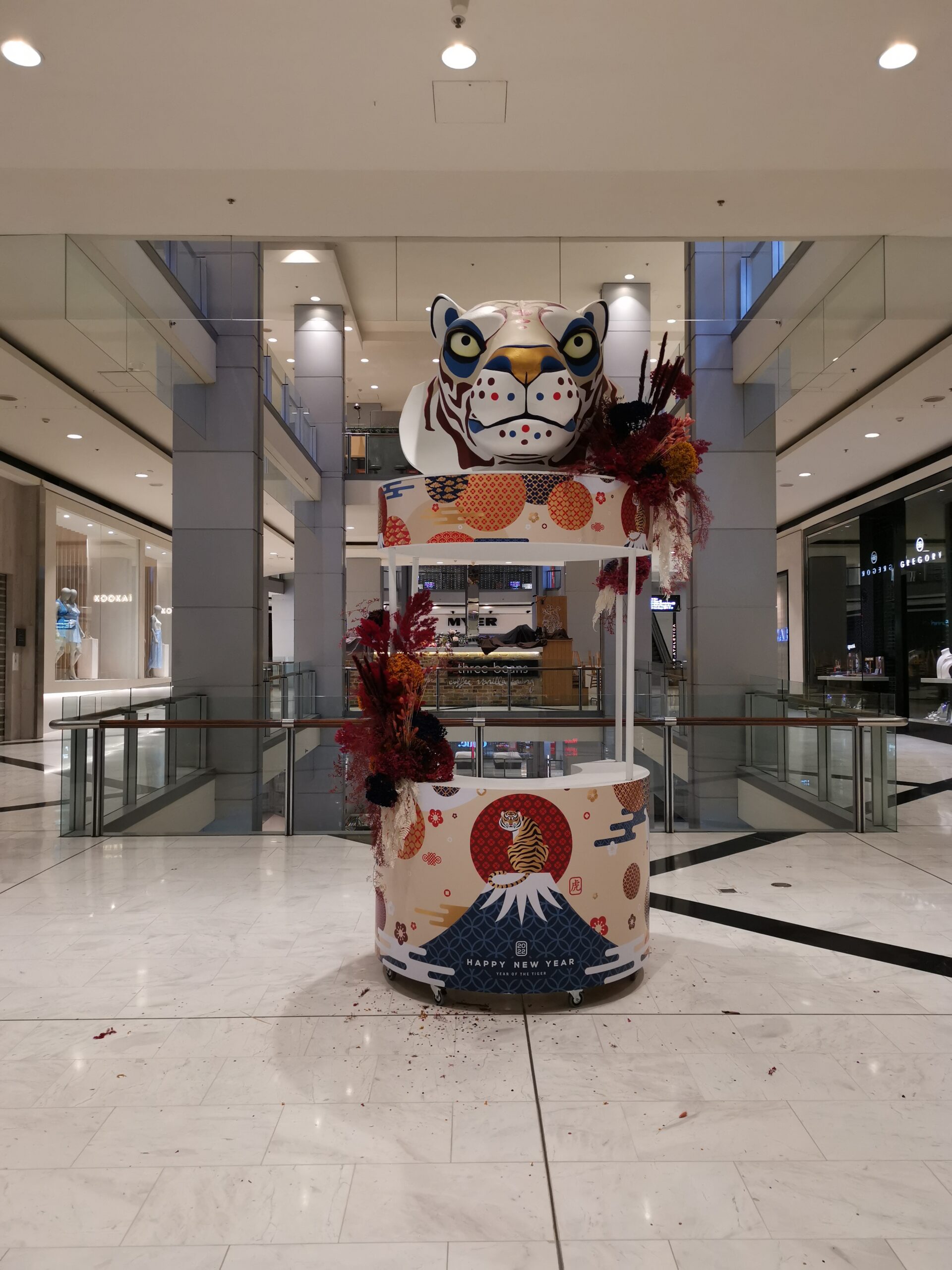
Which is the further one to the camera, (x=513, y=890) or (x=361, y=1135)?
(x=513, y=890)

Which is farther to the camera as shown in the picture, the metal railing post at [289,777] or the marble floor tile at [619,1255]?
the metal railing post at [289,777]

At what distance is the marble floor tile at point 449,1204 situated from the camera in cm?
196

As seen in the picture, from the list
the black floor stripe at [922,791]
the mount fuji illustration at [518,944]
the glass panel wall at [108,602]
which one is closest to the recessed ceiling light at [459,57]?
the mount fuji illustration at [518,944]

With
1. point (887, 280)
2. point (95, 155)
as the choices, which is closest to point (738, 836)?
point (887, 280)

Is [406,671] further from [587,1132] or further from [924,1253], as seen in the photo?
[924,1253]

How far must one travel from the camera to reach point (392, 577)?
3.67m

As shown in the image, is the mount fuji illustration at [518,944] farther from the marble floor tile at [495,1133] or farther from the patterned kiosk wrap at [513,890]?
the marble floor tile at [495,1133]

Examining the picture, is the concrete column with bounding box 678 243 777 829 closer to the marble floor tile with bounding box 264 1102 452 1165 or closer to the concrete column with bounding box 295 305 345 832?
the concrete column with bounding box 295 305 345 832

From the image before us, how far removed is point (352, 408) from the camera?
2034 cm

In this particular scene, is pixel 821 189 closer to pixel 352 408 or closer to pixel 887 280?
pixel 887 280

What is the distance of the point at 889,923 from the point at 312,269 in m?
10.9

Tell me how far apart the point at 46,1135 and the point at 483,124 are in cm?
445

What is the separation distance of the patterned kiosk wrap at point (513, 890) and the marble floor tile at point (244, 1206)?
110 centimetres

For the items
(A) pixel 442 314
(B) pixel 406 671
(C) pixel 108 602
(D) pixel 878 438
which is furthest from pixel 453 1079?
(C) pixel 108 602
